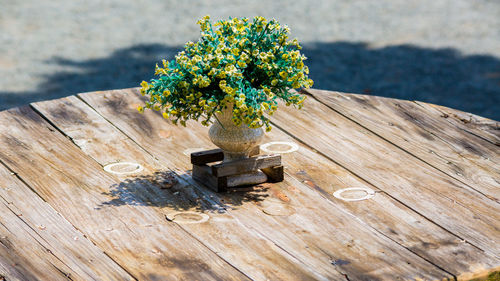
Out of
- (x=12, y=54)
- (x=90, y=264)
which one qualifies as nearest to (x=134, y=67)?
(x=12, y=54)

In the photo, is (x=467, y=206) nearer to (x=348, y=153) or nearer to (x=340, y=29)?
(x=348, y=153)

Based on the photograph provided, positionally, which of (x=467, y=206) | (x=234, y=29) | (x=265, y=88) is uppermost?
(x=234, y=29)

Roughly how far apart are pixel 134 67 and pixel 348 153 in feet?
10.1

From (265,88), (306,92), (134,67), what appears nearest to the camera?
(265,88)

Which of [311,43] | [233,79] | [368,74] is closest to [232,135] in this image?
[233,79]

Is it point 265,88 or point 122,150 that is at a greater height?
point 265,88

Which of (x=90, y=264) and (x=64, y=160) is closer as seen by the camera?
(x=90, y=264)

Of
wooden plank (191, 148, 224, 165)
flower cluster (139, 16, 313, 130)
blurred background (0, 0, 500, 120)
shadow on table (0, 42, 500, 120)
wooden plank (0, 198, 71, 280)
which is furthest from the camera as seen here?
blurred background (0, 0, 500, 120)

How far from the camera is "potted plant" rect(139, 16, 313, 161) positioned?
1919 millimetres

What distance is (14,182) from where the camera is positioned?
2.15 meters

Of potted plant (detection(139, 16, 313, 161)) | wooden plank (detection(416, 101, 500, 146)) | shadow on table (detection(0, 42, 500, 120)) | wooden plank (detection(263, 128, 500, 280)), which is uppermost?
potted plant (detection(139, 16, 313, 161))

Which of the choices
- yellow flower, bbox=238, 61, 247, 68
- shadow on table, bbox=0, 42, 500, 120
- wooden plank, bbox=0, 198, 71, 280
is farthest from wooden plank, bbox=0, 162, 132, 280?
shadow on table, bbox=0, 42, 500, 120

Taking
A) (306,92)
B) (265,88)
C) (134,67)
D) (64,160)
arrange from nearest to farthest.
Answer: (265,88)
(64,160)
(306,92)
(134,67)

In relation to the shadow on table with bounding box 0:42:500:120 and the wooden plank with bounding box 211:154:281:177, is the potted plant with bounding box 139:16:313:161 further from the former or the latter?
the shadow on table with bounding box 0:42:500:120
